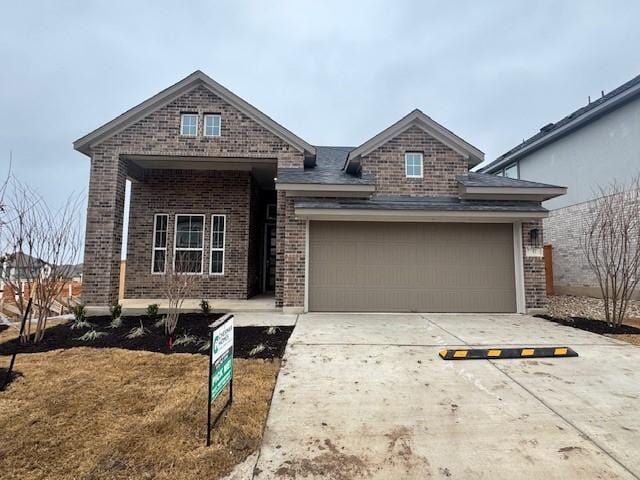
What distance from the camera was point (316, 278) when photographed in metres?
8.27

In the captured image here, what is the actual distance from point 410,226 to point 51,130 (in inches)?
1854

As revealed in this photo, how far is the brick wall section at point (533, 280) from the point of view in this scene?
8238mm

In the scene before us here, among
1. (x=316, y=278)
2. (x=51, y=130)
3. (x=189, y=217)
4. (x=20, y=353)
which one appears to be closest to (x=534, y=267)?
(x=316, y=278)

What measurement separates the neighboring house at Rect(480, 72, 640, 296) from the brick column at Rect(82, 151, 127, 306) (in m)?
15.3

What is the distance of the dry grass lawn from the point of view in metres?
2.33

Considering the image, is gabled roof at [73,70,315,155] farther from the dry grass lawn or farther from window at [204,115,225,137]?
the dry grass lawn

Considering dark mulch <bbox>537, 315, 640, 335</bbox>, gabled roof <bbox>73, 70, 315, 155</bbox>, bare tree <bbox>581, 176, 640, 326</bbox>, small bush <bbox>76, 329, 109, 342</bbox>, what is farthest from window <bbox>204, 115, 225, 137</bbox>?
bare tree <bbox>581, 176, 640, 326</bbox>

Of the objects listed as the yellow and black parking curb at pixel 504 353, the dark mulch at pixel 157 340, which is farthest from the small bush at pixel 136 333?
the yellow and black parking curb at pixel 504 353

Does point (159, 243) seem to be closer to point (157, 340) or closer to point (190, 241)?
point (190, 241)

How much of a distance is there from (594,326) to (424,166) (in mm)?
5570

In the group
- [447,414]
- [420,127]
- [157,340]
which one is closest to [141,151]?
[157,340]

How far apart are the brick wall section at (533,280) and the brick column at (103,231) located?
11.2m

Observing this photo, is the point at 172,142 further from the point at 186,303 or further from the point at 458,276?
the point at 458,276

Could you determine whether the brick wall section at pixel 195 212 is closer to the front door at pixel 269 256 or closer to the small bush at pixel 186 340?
the front door at pixel 269 256
